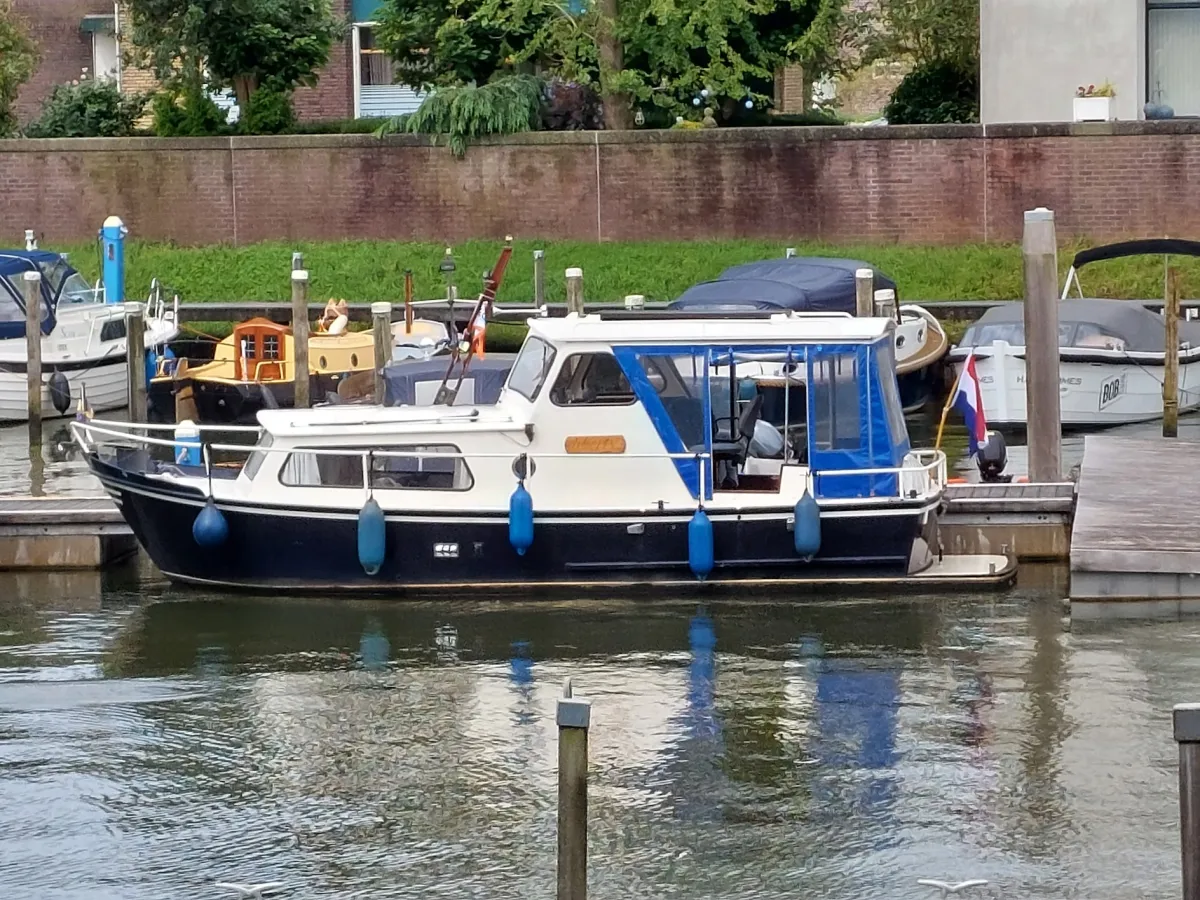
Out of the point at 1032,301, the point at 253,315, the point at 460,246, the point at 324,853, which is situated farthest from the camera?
the point at 460,246

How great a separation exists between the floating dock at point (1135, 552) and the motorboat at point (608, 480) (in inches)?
51.1

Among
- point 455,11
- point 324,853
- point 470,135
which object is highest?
point 455,11

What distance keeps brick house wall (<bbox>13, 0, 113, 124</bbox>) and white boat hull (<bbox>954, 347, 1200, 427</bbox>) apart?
29.3m

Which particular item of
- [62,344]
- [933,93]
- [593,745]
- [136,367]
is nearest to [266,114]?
[62,344]

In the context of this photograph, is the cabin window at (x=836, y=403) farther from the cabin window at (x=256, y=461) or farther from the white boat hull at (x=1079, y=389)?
the white boat hull at (x=1079, y=389)

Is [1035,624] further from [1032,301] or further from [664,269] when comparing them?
[664,269]

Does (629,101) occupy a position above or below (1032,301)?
above

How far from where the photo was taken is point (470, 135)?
1406 inches

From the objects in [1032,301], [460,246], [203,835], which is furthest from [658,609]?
[460,246]

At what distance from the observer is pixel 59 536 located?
1870cm

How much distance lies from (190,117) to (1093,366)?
18.5 meters

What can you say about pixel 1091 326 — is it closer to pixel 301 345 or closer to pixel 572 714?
pixel 301 345

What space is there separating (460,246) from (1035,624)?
67.0ft

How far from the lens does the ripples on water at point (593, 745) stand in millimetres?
11328
